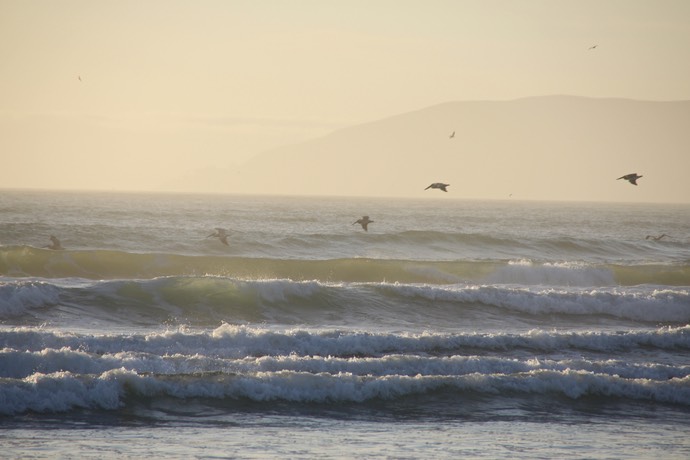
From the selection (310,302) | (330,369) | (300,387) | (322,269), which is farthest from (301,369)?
(322,269)

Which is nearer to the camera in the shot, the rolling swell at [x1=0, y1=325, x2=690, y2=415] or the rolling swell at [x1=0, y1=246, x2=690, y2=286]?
the rolling swell at [x1=0, y1=325, x2=690, y2=415]

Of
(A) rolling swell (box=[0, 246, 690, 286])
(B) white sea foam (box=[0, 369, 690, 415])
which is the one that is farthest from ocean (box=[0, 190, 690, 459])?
(A) rolling swell (box=[0, 246, 690, 286])

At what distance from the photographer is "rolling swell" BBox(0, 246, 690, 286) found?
32188mm

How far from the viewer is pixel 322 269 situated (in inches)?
1345

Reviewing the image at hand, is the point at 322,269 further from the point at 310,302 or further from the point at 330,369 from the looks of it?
the point at 330,369

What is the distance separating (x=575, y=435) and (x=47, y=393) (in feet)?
25.3

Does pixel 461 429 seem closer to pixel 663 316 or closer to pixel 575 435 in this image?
pixel 575 435

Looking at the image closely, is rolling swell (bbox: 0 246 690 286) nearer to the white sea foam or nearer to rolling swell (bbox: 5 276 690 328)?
rolling swell (bbox: 5 276 690 328)

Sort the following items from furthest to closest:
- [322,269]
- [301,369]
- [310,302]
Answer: [322,269], [310,302], [301,369]

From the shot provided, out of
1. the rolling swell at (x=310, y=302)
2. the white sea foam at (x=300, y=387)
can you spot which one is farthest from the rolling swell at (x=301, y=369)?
the rolling swell at (x=310, y=302)

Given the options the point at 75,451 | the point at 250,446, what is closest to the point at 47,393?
the point at 75,451

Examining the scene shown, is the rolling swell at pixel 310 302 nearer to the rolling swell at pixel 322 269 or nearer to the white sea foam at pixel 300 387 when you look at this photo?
the rolling swell at pixel 322 269

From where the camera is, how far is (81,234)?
147 ft

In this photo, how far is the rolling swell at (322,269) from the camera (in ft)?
106
